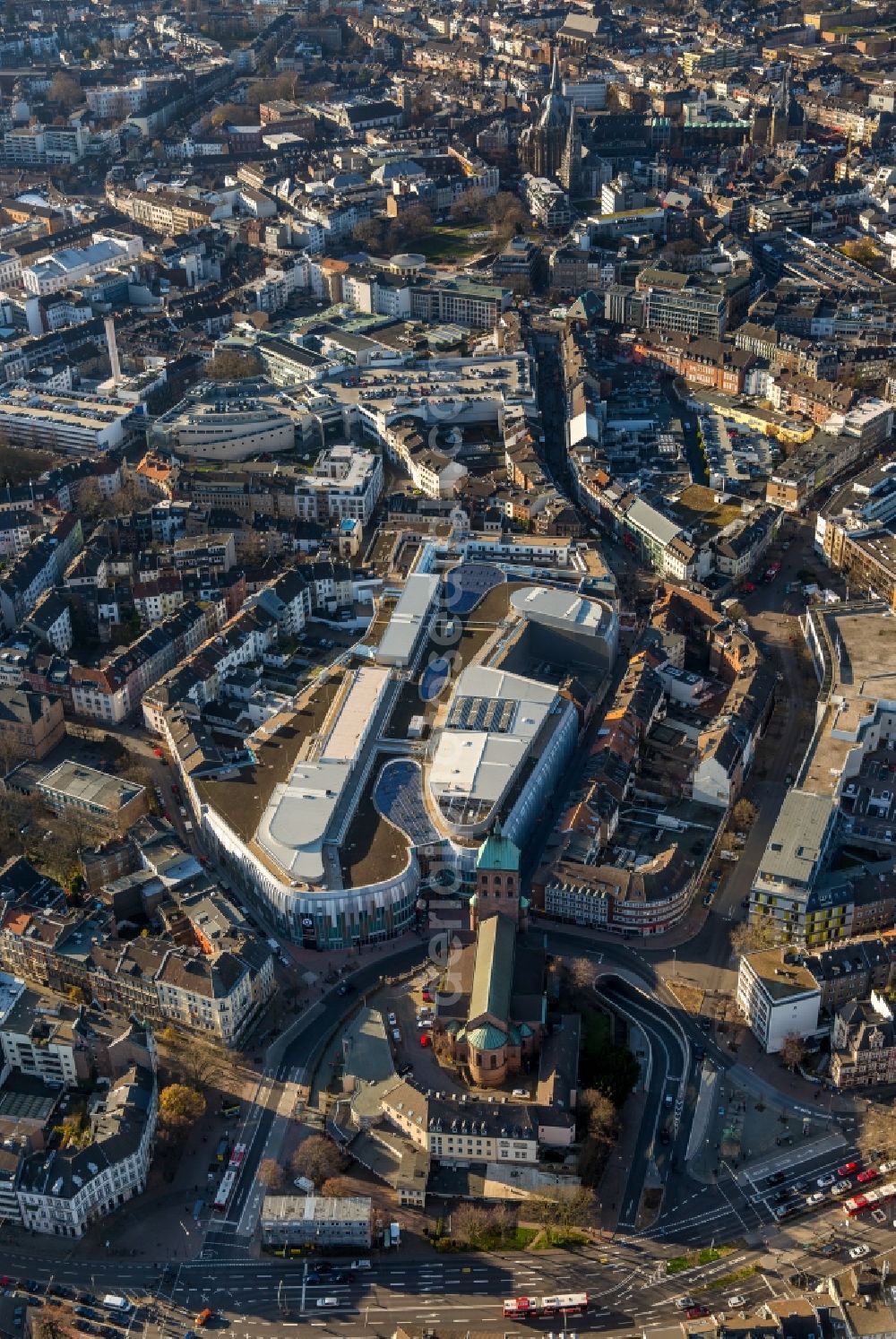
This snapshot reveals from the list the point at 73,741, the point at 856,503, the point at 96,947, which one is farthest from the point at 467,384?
the point at 96,947

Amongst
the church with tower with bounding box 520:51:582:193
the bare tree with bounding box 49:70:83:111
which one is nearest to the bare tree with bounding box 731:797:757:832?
the church with tower with bounding box 520:51:582:193

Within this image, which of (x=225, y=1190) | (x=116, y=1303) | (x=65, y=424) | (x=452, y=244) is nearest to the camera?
(x=116, y=1303)

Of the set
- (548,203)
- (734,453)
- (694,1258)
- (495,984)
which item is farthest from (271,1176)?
(548,203)

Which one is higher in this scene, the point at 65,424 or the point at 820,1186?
the point at 65,424

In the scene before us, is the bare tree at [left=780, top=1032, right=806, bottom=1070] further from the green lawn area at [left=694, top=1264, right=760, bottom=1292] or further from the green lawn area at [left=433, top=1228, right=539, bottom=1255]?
the green lawn area at [left=433, top=1228, right=539, bottom=1255]

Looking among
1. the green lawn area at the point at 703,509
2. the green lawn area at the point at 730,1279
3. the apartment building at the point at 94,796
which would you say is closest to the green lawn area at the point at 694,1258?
the green lawn area at the point at 730,1279

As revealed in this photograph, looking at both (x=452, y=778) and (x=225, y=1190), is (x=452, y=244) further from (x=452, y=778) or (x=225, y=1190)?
(x=225, y=1190)

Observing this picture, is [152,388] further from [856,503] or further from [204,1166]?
[204,1166]
